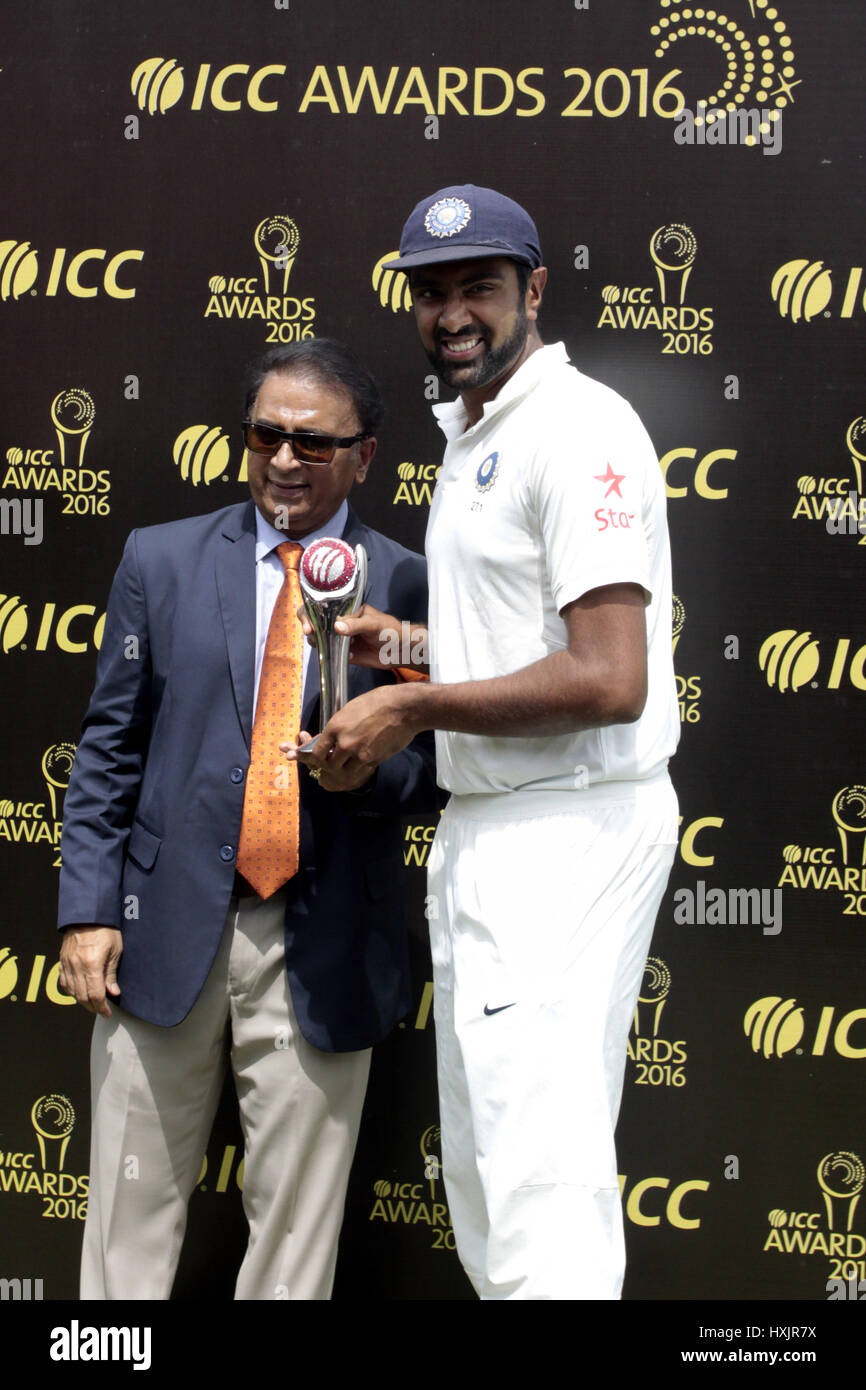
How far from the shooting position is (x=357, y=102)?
310 centimetres

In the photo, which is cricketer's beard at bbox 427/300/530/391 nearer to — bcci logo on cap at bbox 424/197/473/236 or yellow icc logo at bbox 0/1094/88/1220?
bcci logo on cap at bbox 424/197/473/236

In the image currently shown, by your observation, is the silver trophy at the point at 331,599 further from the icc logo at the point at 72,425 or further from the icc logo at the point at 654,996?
the icc logo at the point at 654,996

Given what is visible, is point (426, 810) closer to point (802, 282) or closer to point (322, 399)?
point (322, 399)

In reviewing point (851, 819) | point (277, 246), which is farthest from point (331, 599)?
point (851, 819)

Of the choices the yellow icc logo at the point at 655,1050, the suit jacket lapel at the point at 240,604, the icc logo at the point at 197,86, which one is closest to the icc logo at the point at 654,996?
the yellow icc logo at the point at 655,1050

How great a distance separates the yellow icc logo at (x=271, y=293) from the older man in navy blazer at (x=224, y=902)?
639mm

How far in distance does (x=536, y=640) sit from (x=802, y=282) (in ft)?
5.11

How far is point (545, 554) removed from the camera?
2.07 metres

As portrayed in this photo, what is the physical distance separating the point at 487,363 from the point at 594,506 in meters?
0.41

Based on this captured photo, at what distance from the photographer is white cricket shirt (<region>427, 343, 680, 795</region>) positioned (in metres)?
2.00

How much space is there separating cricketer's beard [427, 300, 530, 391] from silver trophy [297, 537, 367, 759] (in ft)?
1.20

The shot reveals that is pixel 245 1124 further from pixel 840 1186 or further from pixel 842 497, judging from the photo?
pixel 842 497

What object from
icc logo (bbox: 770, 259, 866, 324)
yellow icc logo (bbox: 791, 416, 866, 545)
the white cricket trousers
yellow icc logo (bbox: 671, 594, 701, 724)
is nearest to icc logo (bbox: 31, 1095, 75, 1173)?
the white cricket trousers
